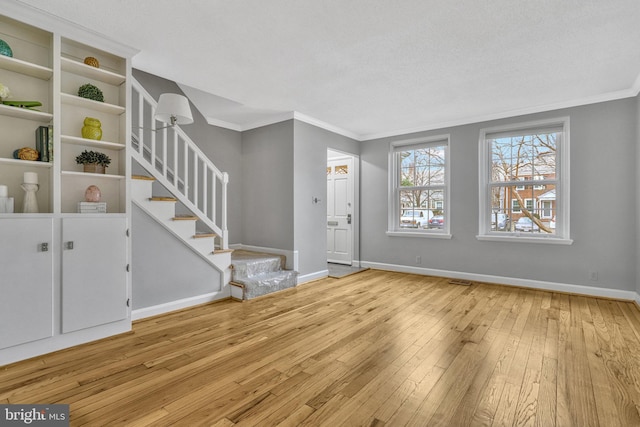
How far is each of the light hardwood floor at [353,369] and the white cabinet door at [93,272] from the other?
243 millimetres

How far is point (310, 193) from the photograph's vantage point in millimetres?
5008

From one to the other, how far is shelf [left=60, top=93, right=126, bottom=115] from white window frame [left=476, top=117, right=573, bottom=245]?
4.85 meters

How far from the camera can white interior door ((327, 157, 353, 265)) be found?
20.6 ft

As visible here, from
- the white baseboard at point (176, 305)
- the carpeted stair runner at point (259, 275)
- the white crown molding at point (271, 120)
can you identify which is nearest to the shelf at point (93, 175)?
the white baseboard at point (176, 305)

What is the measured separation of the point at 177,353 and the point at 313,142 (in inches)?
142

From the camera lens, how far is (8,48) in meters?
2.37

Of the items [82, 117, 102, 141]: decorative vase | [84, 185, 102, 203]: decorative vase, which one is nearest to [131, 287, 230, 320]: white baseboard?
[84, 185, 102, 203]: decorative vase

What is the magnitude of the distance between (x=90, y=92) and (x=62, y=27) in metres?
0.50

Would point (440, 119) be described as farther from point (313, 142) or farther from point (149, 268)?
point (149, 268)

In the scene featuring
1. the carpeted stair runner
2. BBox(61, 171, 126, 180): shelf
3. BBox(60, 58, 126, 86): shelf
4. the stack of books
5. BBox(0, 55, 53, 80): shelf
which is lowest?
the carpeted stair runner

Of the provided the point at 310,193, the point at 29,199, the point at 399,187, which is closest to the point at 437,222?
the point at 399,187

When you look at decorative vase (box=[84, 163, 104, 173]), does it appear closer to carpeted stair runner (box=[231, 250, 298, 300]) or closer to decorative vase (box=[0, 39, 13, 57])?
decorative vase (box=[0, 39, 13, 57])

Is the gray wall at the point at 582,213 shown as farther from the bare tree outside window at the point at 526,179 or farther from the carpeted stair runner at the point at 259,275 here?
the carpeted stair runner at the point at 259,275

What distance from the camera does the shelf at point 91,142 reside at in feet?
8.64
